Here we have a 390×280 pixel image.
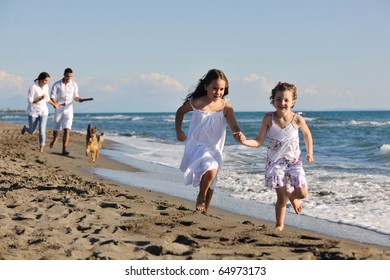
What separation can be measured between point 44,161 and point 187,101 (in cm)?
565

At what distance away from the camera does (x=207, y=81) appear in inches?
241

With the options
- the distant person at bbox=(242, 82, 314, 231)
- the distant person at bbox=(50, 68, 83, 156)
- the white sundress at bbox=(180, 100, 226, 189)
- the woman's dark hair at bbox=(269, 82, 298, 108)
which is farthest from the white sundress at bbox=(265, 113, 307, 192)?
the distant person at bbox=(50, 68, 83, 156)

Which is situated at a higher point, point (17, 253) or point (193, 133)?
point (193, 133)

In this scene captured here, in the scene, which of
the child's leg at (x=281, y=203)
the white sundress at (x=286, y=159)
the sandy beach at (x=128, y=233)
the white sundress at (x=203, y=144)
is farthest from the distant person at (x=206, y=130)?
the child's leg at (x=281, y=203)

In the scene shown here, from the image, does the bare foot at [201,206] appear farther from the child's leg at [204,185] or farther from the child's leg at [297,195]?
the child's leg at [297,195]

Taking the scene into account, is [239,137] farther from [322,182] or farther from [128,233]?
[322,182]

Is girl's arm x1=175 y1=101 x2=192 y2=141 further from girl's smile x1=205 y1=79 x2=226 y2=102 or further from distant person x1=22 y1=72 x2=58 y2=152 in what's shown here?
distant person x1=22 y1=72 x2=58 y2=152

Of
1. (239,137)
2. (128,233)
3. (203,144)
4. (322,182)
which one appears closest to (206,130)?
(203,144)

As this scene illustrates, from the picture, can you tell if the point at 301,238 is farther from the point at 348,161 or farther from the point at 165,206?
the point at 348,161

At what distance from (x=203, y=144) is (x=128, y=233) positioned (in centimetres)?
152

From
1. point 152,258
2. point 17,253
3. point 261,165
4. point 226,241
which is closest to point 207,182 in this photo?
point 226,241

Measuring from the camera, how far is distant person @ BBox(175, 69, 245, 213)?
19.9 feet

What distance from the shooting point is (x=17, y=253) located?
443cm
